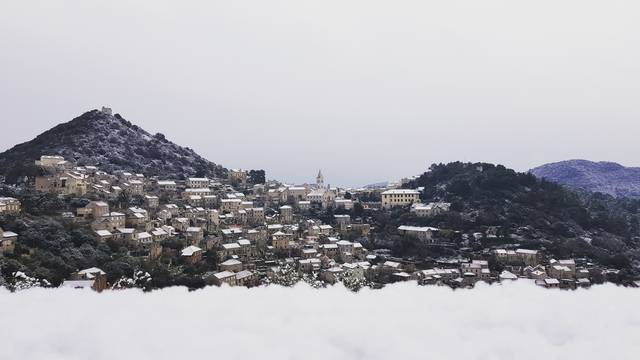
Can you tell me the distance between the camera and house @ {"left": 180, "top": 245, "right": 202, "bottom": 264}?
35281 mm

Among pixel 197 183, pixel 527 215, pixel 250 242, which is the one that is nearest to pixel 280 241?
pixel 250 242

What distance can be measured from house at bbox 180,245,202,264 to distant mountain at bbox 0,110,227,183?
25.5 m

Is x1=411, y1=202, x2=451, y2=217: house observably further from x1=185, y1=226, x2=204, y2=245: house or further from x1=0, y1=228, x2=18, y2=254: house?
x1=0, y1=228, x2=18, y2=254: house

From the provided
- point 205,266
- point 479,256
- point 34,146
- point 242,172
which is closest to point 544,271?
point 479,256

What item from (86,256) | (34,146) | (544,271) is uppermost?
(34,146)

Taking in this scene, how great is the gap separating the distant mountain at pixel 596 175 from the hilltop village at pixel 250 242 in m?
87.8

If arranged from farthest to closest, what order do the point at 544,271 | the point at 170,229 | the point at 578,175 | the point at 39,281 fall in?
1. the point at 578,175
2. the point at 170,229
3. the point at 544,271
4. the point at 39,281

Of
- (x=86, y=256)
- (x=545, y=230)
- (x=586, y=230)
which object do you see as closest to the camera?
(x=86, y=256)

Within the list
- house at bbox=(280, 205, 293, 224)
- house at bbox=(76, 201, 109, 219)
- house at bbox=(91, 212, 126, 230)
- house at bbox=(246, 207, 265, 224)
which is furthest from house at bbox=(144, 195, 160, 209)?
house at bbox=(280, 205, 293, 224)

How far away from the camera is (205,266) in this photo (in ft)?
115

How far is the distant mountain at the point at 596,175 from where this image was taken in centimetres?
12725

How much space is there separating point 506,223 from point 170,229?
96.5 feet

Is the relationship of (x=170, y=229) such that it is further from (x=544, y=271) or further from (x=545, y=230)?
(x=545, y=230)

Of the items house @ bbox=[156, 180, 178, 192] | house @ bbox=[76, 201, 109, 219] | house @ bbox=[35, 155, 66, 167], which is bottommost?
house @ bbox=[76, 201, 109, 219]
